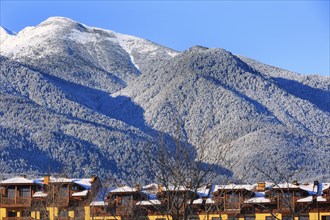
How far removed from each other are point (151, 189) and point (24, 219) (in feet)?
34.3

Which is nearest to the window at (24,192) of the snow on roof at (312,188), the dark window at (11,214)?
the dark window at (11,214)

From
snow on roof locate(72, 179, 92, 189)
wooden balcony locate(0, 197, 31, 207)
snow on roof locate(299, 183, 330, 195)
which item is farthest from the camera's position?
snow on roof locate(72, 179, 92, 189)

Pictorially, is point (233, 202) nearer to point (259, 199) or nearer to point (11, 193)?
point (259, 199)

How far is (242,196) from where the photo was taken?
86.1 meters

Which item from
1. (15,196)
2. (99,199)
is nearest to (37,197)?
(15,196)

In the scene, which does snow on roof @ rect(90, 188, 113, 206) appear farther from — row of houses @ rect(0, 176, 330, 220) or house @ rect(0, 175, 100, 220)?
house @ rect(0, 175, 100, 220)

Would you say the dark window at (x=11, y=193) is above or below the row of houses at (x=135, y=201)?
above

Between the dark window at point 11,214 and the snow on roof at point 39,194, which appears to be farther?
the dark window at point 11,214

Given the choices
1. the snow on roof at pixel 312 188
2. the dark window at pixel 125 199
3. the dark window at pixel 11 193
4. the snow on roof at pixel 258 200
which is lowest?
the snow on roof at pixel 258 200

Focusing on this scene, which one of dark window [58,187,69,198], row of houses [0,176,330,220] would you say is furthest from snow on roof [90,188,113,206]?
dark window [58,187,69,198]

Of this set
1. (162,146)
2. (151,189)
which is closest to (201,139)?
(162,146)

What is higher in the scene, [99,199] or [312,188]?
[312,188]

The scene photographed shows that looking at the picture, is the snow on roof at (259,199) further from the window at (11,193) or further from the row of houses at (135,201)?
the window at (11,193)

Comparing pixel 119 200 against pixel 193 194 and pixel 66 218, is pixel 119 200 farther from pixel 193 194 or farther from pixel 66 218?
pixel 193 194
